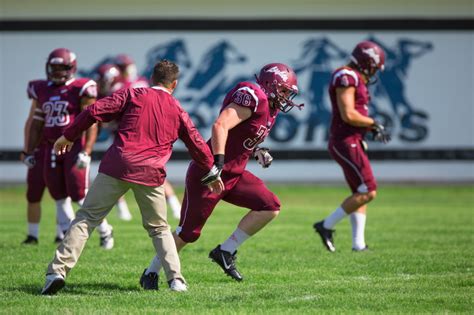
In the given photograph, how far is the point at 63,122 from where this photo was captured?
9633mm

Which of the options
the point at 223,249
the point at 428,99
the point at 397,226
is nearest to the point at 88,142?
the point at 223,249

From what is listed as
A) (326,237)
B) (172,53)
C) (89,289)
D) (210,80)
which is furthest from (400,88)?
(89,289)

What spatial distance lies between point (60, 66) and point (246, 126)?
321 cm

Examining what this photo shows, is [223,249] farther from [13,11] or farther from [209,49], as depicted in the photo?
[13,11]

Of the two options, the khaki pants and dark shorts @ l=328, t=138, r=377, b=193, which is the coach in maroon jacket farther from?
dark shorts @ l=328, t=138, r=377, b=193

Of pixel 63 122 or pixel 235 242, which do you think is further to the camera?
pixel 63 122

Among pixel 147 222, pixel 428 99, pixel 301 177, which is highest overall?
pixel 147 222

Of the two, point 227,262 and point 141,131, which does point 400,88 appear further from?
point 141,131

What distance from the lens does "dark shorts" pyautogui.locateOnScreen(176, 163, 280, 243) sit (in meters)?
7.11

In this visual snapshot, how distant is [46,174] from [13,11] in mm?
13149

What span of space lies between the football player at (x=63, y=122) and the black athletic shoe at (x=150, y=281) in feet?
8.96

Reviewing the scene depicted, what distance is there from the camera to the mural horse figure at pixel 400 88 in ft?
70.7

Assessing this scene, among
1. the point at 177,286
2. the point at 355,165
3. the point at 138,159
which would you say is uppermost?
the point at 138,159

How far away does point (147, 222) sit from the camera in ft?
21.9
